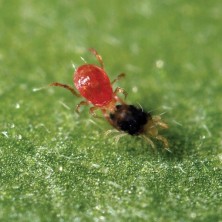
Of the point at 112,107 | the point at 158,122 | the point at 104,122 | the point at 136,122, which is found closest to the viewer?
the point at 136,122

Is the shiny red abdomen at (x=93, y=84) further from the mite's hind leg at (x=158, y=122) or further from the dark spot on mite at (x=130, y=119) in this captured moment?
the mite's hind leg at (x=158, y=122)

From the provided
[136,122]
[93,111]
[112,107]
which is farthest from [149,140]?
[93,111]

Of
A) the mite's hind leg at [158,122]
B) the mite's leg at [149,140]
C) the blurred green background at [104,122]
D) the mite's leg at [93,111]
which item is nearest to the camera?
the blurred green background at [104,122]

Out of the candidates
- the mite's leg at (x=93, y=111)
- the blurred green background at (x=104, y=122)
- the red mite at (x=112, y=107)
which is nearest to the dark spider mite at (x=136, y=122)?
the red mite at (x=112, y=107)

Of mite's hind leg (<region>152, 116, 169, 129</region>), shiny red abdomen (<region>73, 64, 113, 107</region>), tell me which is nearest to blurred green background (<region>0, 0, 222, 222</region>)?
mite's hind leg (<region>152, 116, 169, 129</region>)

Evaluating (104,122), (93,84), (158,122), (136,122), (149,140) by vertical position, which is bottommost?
(149,140)

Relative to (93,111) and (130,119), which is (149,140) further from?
(93,111)
